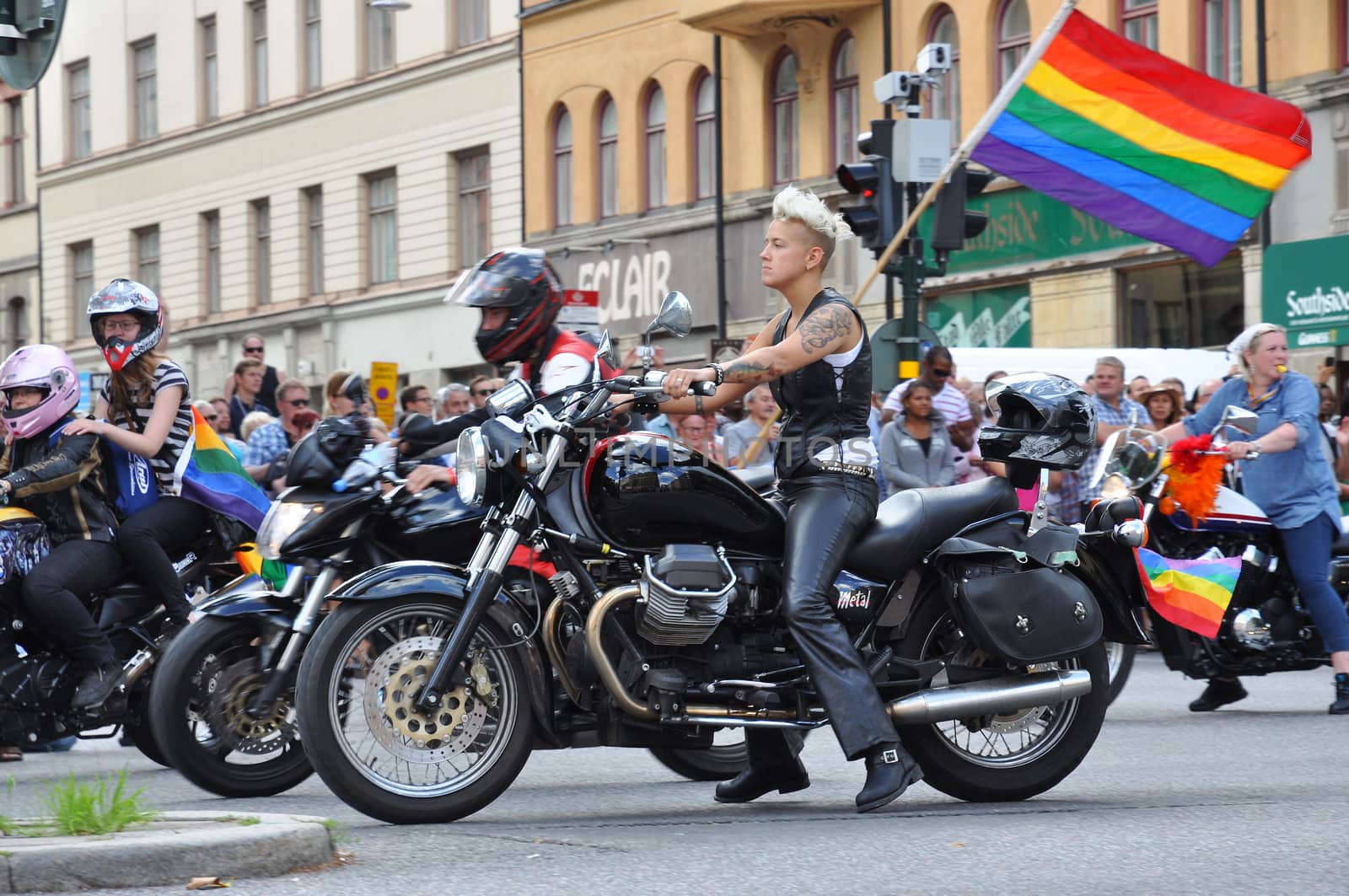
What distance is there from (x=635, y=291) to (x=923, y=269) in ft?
66.3

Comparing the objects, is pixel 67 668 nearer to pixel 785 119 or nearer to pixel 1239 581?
pixel 1239 581

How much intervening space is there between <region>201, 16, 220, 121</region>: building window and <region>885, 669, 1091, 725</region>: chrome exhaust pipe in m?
38.6

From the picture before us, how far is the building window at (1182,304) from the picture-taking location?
2641 centimetres

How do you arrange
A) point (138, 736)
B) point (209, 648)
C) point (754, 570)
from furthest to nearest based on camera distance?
point (138, 736)
point (209, 648)
point (754, 570)

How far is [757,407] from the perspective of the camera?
567 inches

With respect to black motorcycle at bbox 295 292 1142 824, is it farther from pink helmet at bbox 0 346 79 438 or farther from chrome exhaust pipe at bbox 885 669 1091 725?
pink helmet at bbox 0 346 79 438

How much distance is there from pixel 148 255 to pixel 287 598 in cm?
4045

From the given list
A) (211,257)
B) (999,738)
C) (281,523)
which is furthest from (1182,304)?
(211,257)

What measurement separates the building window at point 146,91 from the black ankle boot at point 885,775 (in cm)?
4079

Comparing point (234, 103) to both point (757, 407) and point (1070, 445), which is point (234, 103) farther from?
point (1070, 445)

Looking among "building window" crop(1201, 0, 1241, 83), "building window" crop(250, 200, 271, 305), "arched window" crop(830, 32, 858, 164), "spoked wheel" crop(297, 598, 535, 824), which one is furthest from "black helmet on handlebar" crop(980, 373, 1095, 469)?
"building window" crop(250, 200, 271, 305)

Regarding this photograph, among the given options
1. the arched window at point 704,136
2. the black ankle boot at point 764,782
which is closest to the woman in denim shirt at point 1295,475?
the black ankle boot at point 764,782

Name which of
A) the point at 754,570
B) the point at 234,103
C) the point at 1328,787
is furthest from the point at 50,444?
the point at 234,103

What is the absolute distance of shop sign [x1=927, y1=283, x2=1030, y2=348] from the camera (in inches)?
1136
